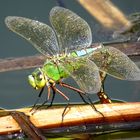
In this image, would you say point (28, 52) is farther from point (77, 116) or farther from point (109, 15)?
point (77, 116)

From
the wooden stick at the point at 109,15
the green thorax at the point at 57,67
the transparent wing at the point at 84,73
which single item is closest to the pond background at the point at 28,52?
the wooden stick at the point at 109,15

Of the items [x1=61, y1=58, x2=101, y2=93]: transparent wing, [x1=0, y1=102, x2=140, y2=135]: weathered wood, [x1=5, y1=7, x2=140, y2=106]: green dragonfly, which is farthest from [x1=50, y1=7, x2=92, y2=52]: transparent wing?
[x1=0, y1=102, x2=140, y2=135]: weathered wood

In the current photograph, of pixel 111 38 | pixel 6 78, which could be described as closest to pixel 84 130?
pixel 6 78

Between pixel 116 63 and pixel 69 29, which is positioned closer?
pixel 116 63

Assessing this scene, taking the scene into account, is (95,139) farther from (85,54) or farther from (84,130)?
(85,54)

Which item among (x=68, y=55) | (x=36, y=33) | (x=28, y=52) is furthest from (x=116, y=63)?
(x=28, y=52)

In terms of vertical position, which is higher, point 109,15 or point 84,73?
point 109,15
